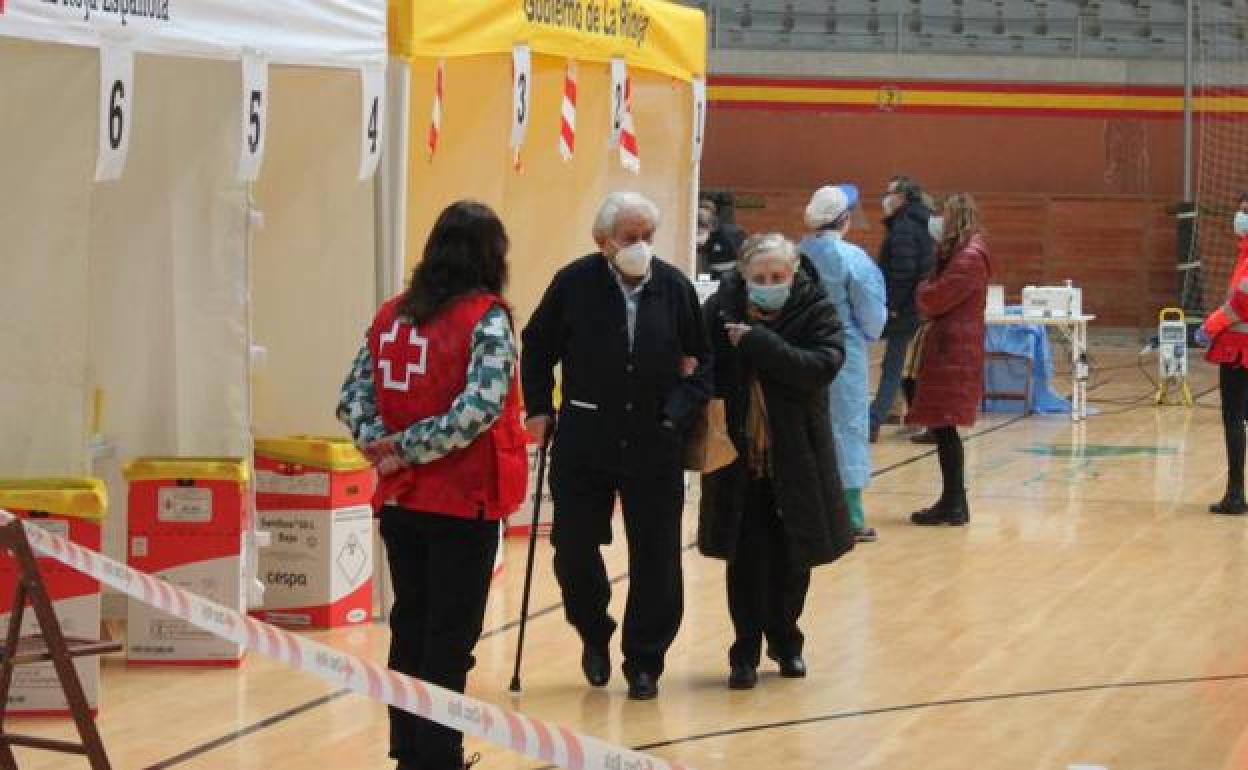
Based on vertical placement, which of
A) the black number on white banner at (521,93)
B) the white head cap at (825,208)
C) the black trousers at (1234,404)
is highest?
the black number on white banner at (521,93)

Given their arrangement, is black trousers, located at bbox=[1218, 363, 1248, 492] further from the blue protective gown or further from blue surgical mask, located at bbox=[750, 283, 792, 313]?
blue surgical mask, located at bbox=[750, 283, 792, 313]

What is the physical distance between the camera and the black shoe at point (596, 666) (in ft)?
24.1

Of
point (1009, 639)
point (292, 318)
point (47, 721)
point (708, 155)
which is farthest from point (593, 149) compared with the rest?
point (708, 155)

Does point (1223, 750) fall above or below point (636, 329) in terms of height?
below

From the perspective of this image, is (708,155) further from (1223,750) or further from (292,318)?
(1223,750)

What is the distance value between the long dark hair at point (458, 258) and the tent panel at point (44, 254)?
6.11 ft

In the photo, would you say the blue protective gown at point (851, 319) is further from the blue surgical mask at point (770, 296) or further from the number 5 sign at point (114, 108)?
the number 5 sign at point (114, 108)

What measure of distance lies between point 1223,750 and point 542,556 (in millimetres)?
4107

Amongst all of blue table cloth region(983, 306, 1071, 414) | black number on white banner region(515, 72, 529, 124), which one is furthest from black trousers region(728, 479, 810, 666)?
blue table cloth region(983, 306, 1071, 414)

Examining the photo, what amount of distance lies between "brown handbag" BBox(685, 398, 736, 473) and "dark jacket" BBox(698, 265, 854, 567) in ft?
0.61

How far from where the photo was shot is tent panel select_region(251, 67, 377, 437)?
27.9ft

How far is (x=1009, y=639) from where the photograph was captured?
832 centimetres

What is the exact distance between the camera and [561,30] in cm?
984

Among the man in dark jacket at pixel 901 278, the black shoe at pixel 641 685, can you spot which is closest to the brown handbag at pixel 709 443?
the black shoe at pixel 641 685
